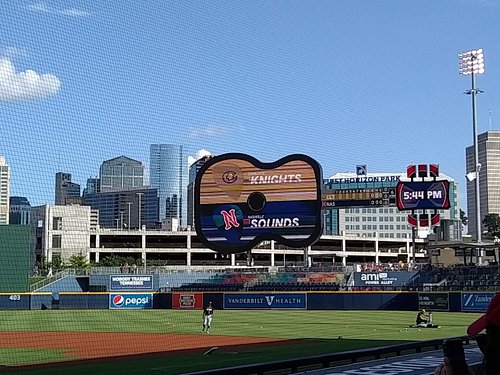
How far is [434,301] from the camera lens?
50500 millimetres

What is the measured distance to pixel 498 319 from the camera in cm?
387

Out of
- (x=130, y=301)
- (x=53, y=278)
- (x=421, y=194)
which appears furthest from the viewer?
(x=53, y=278)

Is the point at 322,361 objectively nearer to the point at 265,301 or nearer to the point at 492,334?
the point at 492,334

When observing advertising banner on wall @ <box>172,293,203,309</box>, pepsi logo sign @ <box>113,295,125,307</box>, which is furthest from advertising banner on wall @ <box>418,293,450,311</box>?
pepsi logo sign @ <box>113,295,125,307</box>

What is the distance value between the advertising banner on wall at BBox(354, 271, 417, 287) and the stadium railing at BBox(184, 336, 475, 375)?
3633 centimetres

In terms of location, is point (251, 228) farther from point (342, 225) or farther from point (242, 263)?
point (342, 225)

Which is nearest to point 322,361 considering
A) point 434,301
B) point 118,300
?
point 434,301

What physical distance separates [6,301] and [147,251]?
58962 millimetres

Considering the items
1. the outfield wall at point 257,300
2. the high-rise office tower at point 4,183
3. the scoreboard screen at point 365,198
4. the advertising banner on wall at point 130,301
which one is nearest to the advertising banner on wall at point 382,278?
the outfield wall at point 257,300

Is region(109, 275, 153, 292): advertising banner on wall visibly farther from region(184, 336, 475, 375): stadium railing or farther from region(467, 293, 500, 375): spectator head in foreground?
region(467, 293, 500, 375): spectator head in foreground

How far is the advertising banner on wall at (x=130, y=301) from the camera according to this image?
189 ft

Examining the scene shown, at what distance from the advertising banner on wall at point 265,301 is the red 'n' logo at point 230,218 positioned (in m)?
13.9

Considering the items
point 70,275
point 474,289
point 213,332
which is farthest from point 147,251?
point 213,332

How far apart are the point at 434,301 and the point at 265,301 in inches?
486
